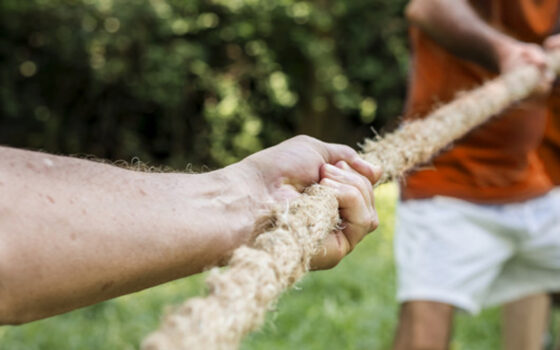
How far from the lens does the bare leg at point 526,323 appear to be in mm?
2793

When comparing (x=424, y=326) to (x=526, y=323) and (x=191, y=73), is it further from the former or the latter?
(x=191, y=73)

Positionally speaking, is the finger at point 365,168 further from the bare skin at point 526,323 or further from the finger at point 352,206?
the bare skin at point 526,323

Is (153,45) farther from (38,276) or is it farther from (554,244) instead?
(38,276)

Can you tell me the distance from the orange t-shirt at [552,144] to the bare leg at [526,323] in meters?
0.46

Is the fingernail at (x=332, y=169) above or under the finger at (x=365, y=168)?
above

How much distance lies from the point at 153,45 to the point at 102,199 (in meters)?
5.78

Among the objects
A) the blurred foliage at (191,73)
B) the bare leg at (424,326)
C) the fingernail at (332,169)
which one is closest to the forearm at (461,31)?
the bare leg at (424,326)

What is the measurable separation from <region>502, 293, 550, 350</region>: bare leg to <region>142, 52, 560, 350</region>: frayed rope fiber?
134cm

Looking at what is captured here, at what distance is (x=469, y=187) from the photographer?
2.35 metres

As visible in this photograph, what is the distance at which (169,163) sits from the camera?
7391 mm

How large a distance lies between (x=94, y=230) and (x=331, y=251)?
42 cm

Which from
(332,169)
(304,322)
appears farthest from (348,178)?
(304,322)

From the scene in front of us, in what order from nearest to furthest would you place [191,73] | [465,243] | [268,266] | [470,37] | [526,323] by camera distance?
1. [268,266]
2. [470,37]
3. [465,243]
4. [526,323]
5. [191,73]

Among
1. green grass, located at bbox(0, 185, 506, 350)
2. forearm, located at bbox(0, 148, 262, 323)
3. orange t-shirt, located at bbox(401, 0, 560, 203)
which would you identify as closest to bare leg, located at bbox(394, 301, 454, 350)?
orange t-shirt, located at bbox(401, 0, 560, 203)
